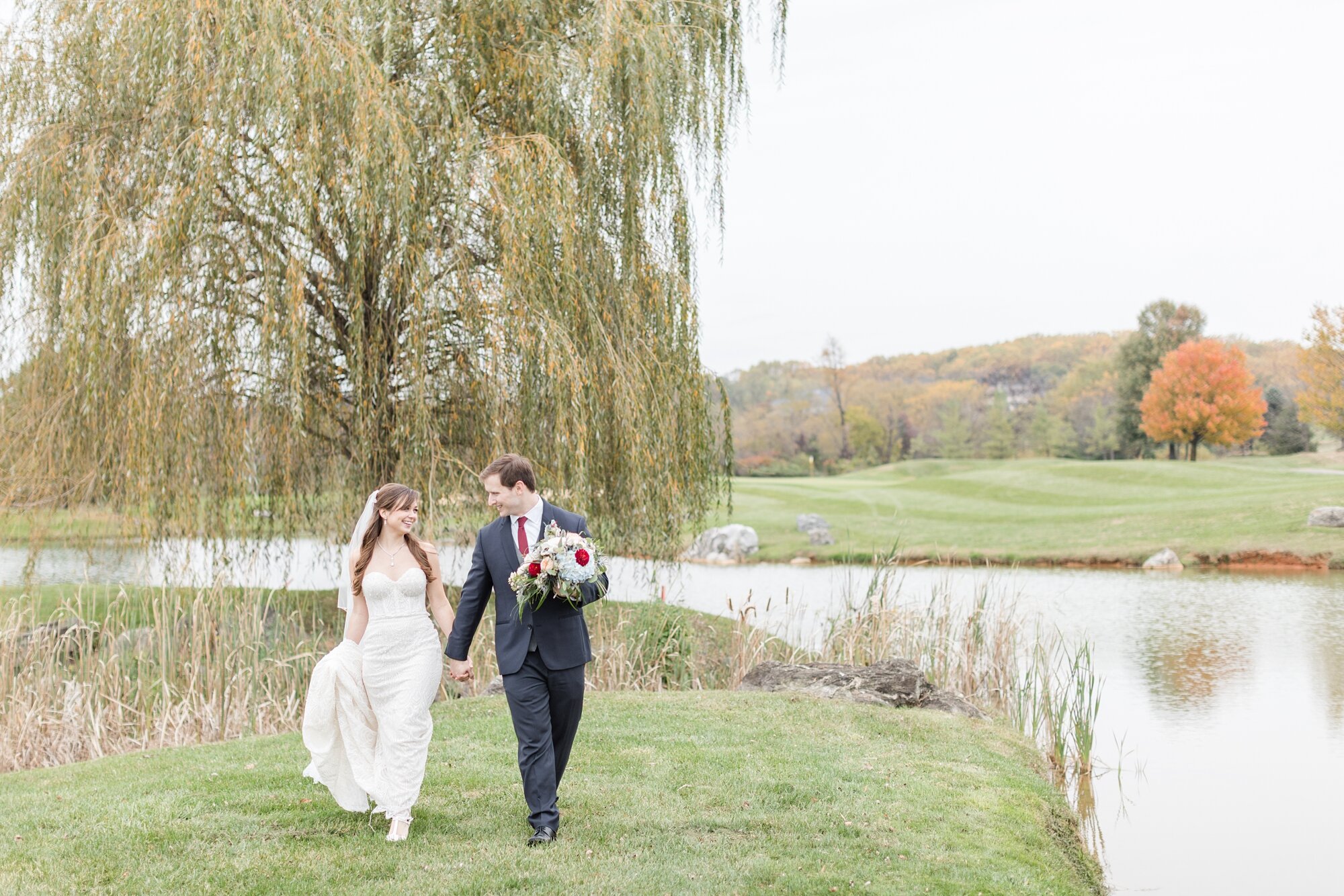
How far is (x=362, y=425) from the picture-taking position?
8742mm

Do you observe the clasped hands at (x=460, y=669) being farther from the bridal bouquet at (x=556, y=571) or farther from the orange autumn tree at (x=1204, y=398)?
the orange autumn tree at (x=1204, y=398)

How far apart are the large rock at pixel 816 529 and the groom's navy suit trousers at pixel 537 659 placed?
76.5 feet

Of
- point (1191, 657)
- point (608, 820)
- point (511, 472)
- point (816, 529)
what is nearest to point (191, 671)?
point (608, 820)

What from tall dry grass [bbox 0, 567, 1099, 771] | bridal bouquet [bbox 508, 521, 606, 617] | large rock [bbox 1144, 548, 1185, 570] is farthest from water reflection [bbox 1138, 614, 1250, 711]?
bridal bouquet [bbox 508, 521, 606, 617]

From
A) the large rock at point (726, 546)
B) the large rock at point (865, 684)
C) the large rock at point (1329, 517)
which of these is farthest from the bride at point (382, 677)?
the large rock at point (1329, 517)

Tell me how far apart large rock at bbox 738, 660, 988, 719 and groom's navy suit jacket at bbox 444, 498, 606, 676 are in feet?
12.9

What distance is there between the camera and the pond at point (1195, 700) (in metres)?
6.93

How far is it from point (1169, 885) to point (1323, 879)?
0.99 metres

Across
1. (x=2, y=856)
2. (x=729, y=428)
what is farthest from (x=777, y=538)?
(x=2, y=856)

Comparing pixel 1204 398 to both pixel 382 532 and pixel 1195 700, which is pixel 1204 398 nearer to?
pixel 1195 700

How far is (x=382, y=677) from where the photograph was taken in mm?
4664

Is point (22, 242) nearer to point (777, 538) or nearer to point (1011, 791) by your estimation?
point (1011, 791)

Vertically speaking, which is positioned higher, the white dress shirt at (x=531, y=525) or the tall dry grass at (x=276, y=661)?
the white dress shirt at (x=531, y=525)

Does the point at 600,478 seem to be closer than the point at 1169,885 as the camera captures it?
No
